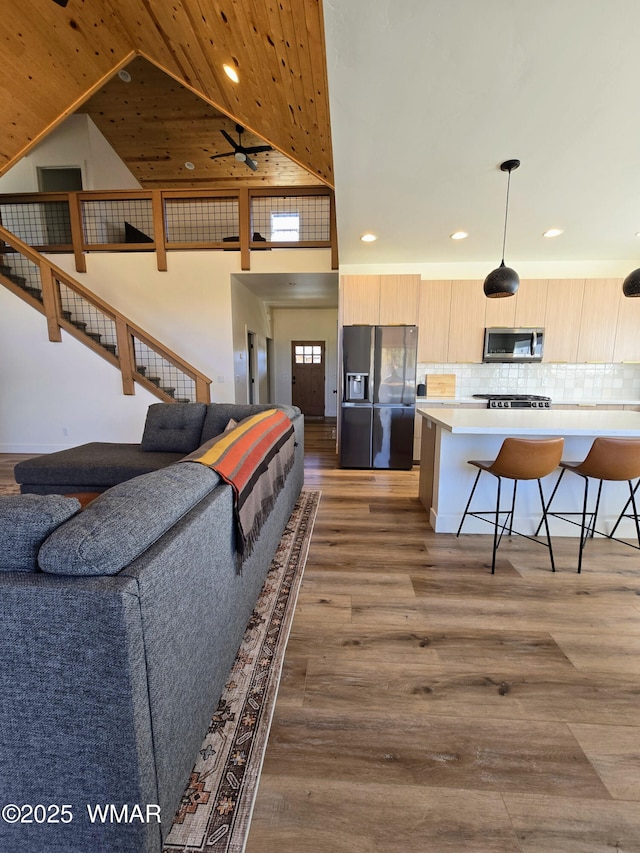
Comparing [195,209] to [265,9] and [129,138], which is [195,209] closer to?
[129,138]

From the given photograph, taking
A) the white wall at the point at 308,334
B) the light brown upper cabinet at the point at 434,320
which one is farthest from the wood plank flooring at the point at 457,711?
the white wall at the point at 308,334

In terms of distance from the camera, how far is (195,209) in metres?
5.66

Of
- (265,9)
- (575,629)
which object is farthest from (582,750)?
(265,9)

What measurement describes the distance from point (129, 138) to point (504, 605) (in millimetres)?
8949

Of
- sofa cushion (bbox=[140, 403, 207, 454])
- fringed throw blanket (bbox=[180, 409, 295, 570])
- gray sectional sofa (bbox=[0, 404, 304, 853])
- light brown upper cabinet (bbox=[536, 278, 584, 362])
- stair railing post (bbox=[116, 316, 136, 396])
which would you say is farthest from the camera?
stair railing post (bbox=[116, 316, 136, 396])

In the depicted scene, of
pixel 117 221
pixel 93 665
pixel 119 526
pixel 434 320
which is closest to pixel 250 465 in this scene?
pixel 119 526

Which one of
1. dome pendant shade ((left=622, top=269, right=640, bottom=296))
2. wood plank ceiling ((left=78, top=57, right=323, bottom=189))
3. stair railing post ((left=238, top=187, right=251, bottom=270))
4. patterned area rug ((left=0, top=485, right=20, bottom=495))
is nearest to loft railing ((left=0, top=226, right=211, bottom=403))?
patterned area rug ((left=0, top=485, right=20, bottom=495))

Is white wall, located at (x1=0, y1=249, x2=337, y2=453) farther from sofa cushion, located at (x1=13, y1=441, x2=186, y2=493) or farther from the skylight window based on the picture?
sofa cushion, located at (x1=13, y1=441, x2=186, y2=493)

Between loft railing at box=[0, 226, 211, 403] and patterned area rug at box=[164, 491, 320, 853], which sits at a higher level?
loft railing at box=[0, 226, 211, 403]

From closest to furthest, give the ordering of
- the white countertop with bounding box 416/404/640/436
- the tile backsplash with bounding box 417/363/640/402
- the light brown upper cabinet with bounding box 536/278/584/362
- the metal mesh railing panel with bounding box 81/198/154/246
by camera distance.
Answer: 1. the white countertop with bounding box 416/404/640/436
2. the light brown upper cabinet with bounding box 536/278/584/362
3. the tile backsplash with bounding box 417/363/640/402
4. the metal mesh railing panel with bounding box 81/198/154/246

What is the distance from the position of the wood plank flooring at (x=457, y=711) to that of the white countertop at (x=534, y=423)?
876 millimetres

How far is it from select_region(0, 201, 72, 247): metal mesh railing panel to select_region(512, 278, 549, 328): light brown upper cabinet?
21.7 feet

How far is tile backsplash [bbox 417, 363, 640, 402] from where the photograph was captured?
4766mm

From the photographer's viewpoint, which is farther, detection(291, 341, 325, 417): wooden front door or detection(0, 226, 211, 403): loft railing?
detection(291, 341, 325, 417): wooden front door
